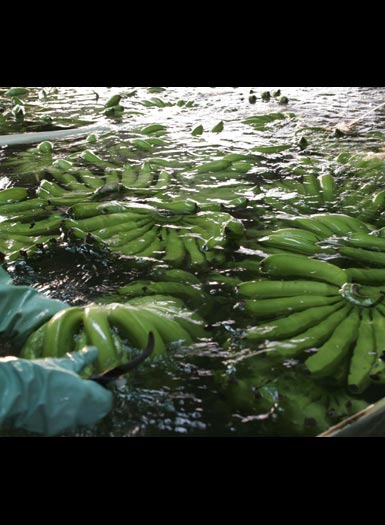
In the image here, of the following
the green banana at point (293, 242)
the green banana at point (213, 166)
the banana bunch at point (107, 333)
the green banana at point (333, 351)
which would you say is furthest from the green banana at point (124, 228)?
the green banana at point (333, 351)

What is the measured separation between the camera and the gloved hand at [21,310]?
7.10ft

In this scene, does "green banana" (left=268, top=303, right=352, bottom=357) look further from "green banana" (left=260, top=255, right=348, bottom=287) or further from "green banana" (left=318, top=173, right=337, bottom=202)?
"green banana" (left=318, top=173, right=337, bottom=202)

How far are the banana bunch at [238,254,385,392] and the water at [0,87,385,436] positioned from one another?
0.08 meters

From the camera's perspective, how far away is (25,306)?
2.20 meters

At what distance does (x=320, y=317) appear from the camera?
2.24 m

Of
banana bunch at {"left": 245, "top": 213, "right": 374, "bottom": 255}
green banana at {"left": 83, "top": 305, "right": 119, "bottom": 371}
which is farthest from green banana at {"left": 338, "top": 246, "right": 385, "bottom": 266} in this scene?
green banana at {"left": 83, "top": 305, "right": 119, "bottom": 371}

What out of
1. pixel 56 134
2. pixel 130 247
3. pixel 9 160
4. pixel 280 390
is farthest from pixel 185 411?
pixel 56 134

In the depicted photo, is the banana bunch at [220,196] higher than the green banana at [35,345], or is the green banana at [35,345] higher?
the banana bunch at [220,196]

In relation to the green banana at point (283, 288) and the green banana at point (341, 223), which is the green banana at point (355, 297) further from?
the green banana at point (341, 223)

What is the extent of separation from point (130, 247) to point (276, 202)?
1024 millimetres

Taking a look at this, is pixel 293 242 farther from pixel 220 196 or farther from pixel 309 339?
pixel 220 196

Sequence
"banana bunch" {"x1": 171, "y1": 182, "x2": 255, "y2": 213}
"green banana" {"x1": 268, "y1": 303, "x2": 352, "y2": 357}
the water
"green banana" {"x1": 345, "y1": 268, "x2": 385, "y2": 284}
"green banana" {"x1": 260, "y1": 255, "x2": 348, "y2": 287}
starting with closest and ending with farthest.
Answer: the water, "green banana" {"x1": 268, "y1": 303, "x2": 352, "y2": 357}, "green banana" {"x1": 260, "y1": 255, "x2": 348, "y2": 287}, "green banana" {"x1": 345, "y1": 268, "x2": 385, "y2": 284}, "banana bunch" {"x1": 171, "y1": 182, "x2": 255, "y2": 213}

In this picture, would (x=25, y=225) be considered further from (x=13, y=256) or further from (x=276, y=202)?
(x=276, y=202)

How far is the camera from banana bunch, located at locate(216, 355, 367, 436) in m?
1.83
